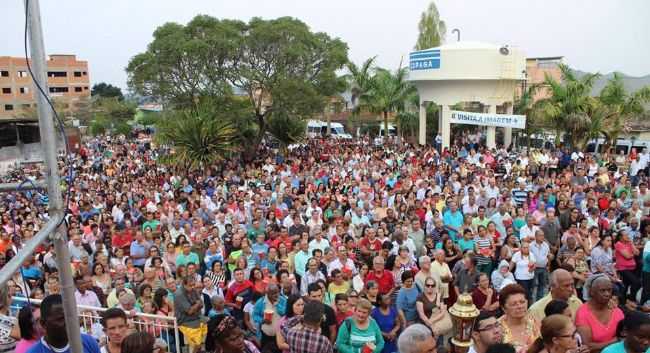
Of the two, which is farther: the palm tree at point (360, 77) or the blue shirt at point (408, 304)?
the palm tree at point (360, 77)

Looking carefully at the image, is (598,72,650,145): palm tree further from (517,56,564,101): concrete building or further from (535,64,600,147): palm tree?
(517,56,564,101): concrete building

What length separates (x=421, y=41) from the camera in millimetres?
39719

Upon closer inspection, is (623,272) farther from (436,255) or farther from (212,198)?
(212,198)

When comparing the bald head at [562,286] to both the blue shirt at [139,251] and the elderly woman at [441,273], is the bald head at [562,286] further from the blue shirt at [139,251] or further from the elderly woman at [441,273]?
the blue shirt at [139,251]

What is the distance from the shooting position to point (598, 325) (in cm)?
415

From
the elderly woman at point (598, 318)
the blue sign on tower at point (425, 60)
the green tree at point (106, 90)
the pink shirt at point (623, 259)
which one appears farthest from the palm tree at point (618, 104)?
the green tree at point (106, 90)

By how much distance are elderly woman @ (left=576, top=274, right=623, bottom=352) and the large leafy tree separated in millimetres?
17578

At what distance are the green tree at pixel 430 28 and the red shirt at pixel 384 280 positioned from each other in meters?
35.6

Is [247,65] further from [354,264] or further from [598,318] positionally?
[598,318]

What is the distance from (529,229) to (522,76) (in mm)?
15369

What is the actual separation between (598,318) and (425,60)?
19.0m

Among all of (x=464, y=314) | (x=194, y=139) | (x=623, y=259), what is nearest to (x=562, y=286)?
(x=464, y=314)

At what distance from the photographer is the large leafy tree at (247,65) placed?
2106 cm

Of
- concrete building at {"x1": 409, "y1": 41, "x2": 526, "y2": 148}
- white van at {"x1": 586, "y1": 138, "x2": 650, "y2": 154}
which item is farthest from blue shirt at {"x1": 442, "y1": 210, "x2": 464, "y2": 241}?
white van at {"x1": 586, "y1": 138, "x2": 650, "y2": 154}
